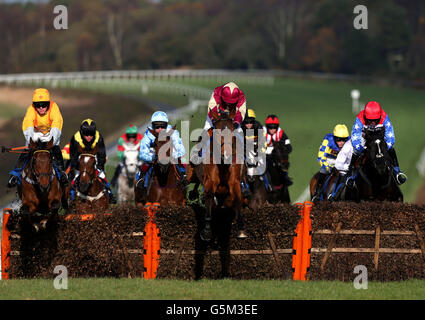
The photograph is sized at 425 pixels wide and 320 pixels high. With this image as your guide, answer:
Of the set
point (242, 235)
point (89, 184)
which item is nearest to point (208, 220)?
point (242, 235)

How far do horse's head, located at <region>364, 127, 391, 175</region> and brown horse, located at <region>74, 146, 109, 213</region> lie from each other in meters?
4.46

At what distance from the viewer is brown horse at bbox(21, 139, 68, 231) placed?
11.4 m

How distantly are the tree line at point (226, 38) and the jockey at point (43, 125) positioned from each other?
1933 inches

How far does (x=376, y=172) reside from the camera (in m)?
12.7

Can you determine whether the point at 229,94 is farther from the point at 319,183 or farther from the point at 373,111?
the point at 319,183

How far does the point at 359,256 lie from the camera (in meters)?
11.5

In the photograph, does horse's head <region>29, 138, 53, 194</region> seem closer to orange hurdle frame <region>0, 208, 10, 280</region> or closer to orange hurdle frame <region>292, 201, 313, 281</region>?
orange hurdle frame <region>0, 208, 10, 280</region>

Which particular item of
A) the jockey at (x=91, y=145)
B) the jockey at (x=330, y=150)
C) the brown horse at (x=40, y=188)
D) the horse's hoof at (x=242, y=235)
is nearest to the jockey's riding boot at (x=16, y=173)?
the brown horse at (x=40, y=188)

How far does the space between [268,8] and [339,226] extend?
70.1m

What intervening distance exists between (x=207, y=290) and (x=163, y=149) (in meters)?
3.10

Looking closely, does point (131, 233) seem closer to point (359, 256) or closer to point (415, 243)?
point (359, 256)

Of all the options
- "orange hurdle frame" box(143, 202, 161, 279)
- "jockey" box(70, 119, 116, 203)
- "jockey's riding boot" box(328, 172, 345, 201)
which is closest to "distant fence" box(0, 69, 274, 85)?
"jockey" box(70, 119, 116, 203)

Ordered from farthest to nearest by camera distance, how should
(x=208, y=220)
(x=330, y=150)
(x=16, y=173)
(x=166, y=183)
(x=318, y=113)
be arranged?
(x=318, y=113), (x=330, y=150), (x=166, y=183), (x=16, y=173), (x=208, y=220)

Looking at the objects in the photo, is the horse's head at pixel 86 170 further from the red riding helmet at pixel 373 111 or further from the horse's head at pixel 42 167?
the red riding helmet at pixel 373 111
